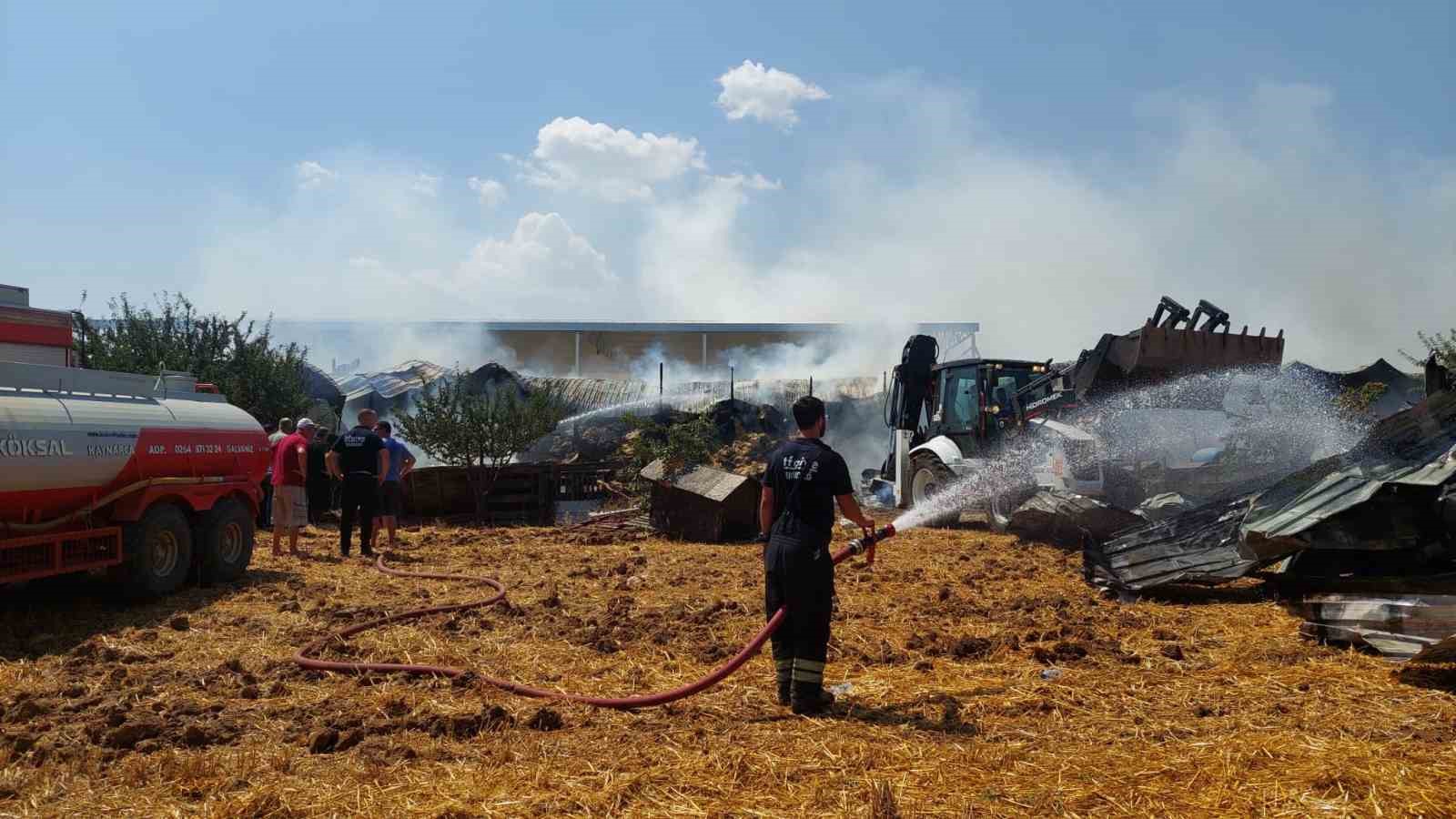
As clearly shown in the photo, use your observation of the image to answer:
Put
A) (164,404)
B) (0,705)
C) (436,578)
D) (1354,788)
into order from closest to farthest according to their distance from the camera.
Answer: (1354,788)
(0,705)
(164,404)
(436,578)

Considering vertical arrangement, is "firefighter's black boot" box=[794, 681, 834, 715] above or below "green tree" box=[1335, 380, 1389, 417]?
below

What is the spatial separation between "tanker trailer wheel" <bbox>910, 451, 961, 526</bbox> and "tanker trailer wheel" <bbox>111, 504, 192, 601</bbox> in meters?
9.46

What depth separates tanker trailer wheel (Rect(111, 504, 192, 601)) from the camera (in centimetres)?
857

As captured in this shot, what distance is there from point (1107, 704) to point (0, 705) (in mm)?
6159

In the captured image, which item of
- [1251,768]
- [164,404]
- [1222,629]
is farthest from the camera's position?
[164,404]

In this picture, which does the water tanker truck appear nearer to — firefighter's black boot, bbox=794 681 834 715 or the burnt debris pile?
firefighter's black boot, bbox=794 681 834 715

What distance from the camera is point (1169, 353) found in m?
11.9

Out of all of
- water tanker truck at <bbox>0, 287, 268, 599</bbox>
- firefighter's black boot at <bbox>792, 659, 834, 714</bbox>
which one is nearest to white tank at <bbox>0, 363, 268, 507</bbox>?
water tanker truck at <bbox>0, 287, 268, 599</bbox>

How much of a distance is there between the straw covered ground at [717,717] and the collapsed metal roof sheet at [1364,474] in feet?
2.39

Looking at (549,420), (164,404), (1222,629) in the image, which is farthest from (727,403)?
(1222,629)

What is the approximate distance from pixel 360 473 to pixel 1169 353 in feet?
31.9

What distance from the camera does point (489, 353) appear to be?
1547 inches

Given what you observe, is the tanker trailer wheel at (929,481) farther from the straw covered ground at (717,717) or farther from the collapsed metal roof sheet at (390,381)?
the collapsed metal roof sheet at (390,381)

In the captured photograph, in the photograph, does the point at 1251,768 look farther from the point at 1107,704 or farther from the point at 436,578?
the point at 436,578
